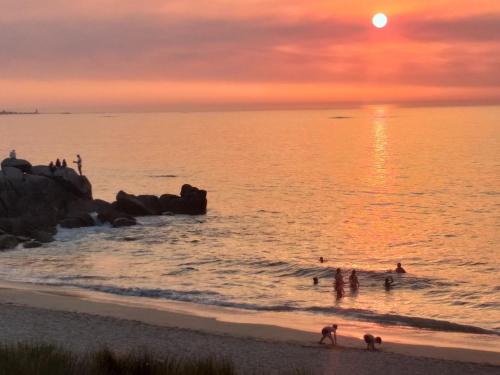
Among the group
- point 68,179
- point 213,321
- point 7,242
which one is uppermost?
point 68,179

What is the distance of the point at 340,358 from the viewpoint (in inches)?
746

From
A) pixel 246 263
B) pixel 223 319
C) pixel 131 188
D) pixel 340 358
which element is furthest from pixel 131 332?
pixel 131 188

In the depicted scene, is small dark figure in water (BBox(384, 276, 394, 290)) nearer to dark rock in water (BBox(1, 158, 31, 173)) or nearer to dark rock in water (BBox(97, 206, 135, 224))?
dark rock in water (BBox(97, 206, 135, 224))

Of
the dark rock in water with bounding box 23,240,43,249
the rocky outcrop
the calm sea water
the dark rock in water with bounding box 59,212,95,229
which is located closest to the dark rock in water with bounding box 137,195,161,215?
the rocky outcrop

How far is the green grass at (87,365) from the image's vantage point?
36.3ft

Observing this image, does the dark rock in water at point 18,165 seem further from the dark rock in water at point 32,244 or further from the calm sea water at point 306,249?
the dark rock in water at point 32,244

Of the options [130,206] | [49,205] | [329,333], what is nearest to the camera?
[329,333]

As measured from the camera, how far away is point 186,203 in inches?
2146

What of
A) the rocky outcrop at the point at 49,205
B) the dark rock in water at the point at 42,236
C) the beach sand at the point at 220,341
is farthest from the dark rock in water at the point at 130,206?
the beach sand at the point at 220,341

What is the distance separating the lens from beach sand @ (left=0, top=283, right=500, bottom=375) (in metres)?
18.1

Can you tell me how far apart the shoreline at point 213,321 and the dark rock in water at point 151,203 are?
23005 millimetres

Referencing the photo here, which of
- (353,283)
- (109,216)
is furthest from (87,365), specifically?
(109,216)

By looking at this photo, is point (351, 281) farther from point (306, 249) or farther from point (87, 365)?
point (87, 365)

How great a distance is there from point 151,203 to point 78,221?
8.29 metres
